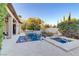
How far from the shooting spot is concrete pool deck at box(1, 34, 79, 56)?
3.53 metres

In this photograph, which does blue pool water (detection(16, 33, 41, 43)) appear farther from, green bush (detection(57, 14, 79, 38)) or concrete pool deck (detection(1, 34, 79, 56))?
green bush (detection(57, 14, 79, 38))

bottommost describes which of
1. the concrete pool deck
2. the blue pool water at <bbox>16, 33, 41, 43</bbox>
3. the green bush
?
the concrete pool deck

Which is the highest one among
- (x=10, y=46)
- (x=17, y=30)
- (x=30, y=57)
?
(x=17, y=30)

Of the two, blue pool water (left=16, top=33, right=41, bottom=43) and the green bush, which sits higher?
the green bush

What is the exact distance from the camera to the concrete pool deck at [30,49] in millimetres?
3525

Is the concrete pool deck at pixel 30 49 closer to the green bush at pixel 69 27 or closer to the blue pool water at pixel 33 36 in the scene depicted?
the blue pool water at pixel 33 36

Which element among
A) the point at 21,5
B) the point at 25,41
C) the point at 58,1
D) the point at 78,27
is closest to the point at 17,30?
the point at 25,41

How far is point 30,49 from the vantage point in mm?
3564

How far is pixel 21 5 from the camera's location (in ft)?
11.6

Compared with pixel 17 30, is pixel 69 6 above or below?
above

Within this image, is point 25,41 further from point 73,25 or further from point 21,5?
point 73,25

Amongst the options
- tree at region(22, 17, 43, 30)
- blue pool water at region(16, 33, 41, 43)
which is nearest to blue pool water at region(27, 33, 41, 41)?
blue pool water at region(16, 33, 41, 43)

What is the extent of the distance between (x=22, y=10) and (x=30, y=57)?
96cm

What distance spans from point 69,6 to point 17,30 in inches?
45.5
